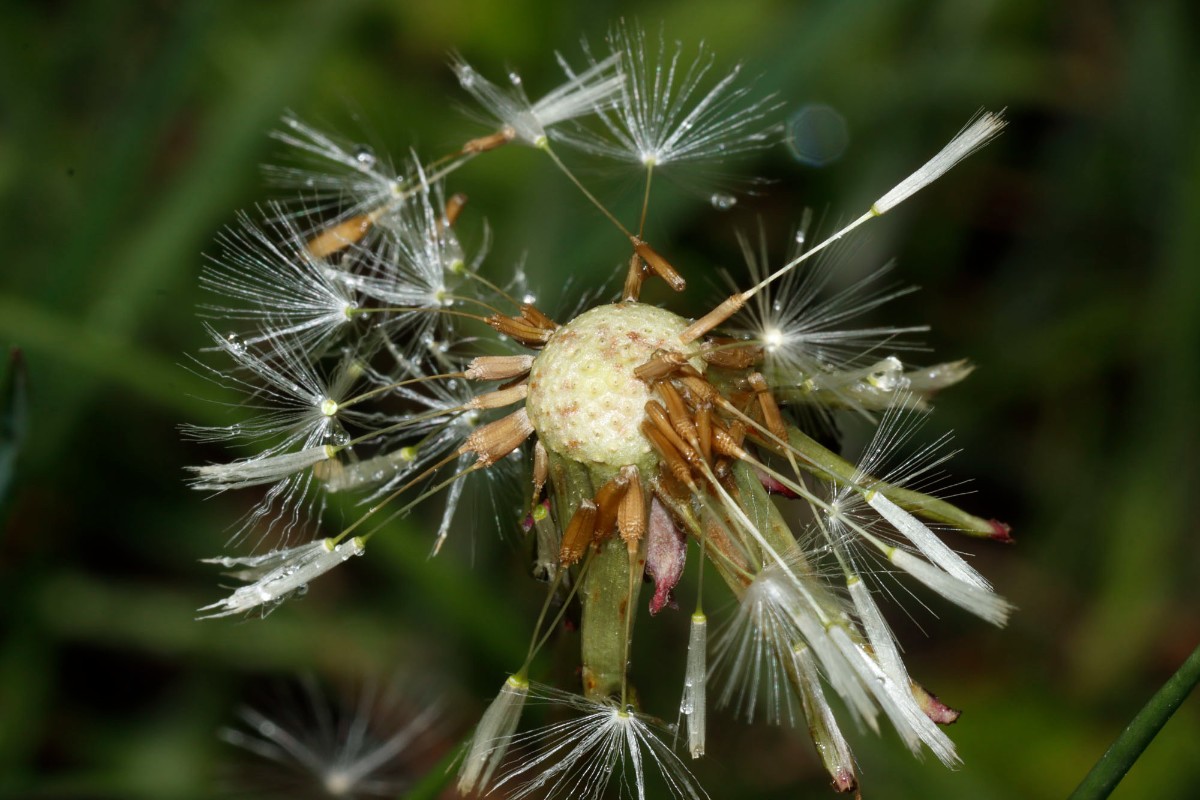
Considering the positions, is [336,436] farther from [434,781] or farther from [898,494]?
[898,494]

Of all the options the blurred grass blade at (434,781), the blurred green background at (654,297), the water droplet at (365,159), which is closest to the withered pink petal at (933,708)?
the blurred grass blade at (434,781)

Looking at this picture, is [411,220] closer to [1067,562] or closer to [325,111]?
[325,111]

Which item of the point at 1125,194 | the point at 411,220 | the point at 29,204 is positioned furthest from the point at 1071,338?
the point at 29,204

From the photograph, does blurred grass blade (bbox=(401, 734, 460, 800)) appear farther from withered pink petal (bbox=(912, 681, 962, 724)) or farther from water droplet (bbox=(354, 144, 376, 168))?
water droplet (bbox=(354, 144, 376, 168))

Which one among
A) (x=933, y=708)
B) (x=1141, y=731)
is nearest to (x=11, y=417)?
(x=933, y=708)

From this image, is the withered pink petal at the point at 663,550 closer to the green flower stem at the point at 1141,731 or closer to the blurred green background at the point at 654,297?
the green flower stem at the point at 1141,731
